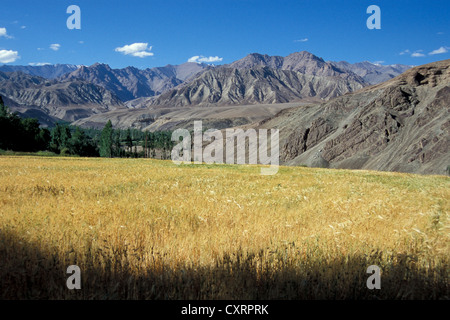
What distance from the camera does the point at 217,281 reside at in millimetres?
3982

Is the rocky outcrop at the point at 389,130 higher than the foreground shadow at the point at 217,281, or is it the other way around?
the rocky outcrop at the point at 389,130

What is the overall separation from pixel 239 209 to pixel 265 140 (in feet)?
461

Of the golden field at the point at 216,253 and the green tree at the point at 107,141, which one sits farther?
the green tree at the point at 107,141

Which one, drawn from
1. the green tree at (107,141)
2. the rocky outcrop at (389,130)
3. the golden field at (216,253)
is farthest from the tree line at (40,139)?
the golden field at (216,253)

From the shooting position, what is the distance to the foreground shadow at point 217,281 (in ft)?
12.3

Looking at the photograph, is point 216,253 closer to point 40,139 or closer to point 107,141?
point 40,139

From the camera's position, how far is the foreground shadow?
3754mm

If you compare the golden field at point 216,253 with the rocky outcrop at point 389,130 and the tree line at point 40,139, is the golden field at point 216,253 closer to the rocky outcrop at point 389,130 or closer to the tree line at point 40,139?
the rocky outcrop at point 389,130

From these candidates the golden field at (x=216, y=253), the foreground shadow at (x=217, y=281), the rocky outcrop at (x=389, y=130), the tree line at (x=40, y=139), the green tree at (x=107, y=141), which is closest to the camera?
the foreground shadow at (x=217, y=281)

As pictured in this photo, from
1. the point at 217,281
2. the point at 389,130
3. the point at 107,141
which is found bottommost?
the point at 217,281

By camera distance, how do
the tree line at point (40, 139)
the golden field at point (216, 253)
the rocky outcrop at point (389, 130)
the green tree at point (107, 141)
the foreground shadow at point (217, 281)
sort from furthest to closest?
1. the green tree at point (107, 141)
2. the tree line at point (40, 139)
3. the rocky outcrop at point (389, 130)
4. the golden field at point (216, 253)
5. the foreground shadow at point (217, 281)

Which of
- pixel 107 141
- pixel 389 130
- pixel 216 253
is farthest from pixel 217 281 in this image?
pixel 107 141

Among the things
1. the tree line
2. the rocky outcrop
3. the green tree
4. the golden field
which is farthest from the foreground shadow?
the green tree
